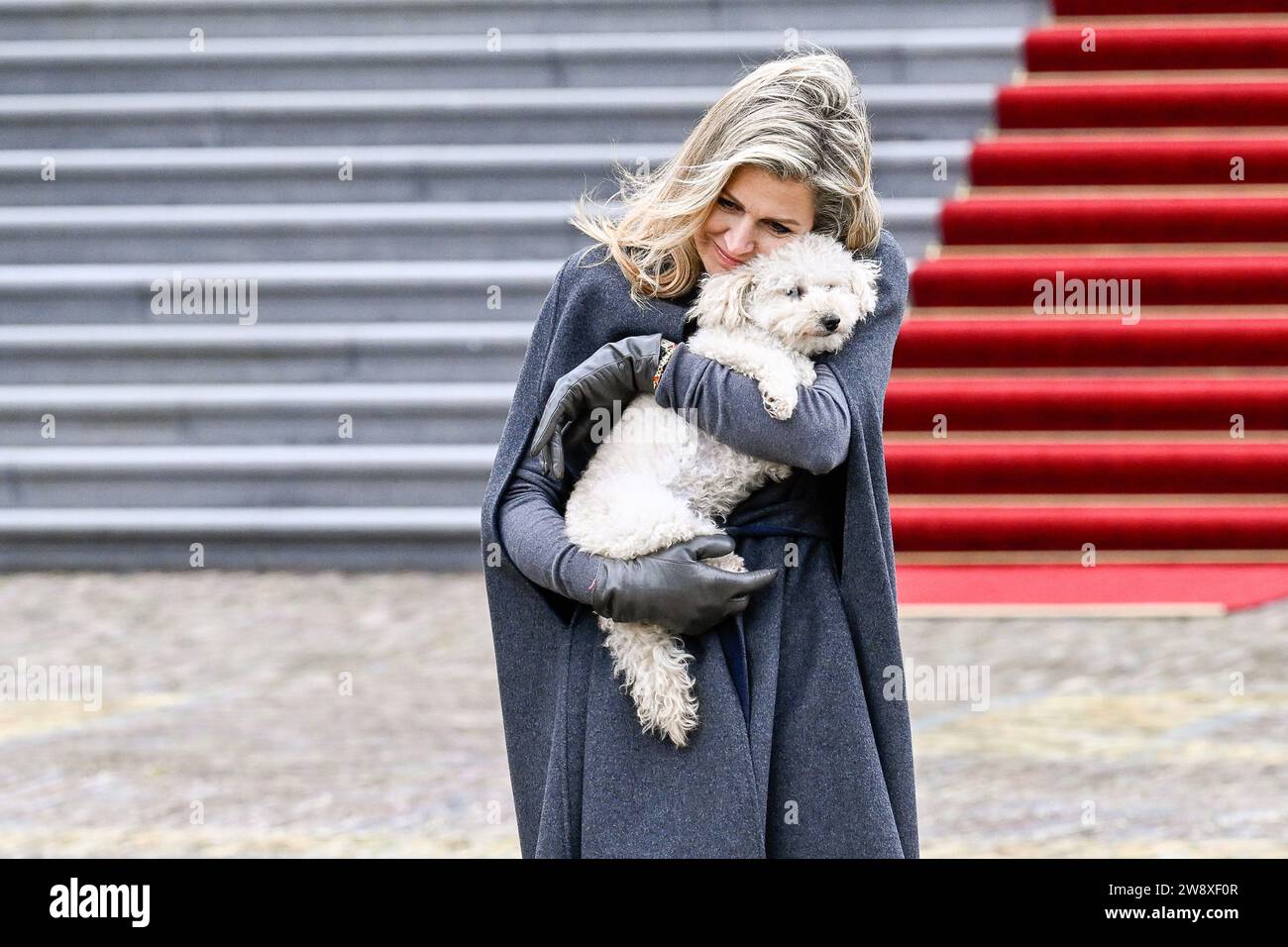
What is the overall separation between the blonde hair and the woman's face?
0.02 meters

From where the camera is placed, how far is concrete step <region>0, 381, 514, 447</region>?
8.05 meters

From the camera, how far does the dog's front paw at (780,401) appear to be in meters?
2.14

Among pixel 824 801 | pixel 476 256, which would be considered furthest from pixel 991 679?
pixel 476 256

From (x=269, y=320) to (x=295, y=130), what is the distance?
4.19 ft

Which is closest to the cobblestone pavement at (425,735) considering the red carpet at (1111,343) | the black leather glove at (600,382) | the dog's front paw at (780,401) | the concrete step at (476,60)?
the red carpet at (1111,343)

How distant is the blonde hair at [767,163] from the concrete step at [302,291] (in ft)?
19.6

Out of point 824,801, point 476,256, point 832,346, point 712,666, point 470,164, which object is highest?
point 470,164

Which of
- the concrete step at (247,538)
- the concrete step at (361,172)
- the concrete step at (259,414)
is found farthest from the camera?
the concrete step at (361,172)

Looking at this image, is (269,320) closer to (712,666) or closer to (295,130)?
(295,130)

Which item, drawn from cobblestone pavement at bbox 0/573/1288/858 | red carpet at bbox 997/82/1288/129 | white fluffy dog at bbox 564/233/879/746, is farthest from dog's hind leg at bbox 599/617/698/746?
red carpet at bbox 997/82/1288/129

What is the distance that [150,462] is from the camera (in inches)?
314

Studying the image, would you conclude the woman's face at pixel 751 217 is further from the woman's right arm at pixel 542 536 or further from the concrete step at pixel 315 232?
the concrete step at pixel 315 232

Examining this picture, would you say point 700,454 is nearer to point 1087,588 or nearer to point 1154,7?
point 1087,588

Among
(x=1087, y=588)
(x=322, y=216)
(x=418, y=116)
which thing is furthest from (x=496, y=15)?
(x=1087, y=588)
